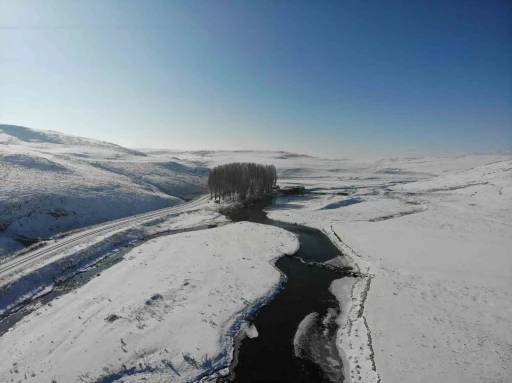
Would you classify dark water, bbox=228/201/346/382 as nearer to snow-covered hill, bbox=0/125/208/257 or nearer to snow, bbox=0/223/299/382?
snow, bbox=0/223/299/382

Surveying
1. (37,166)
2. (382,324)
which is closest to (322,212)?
(382,324)

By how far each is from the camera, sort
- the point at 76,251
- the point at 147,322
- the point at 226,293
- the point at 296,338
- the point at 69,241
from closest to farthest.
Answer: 1. the point at 296,338
2. the point at 147,322
3. the point at 226,293
4. the point at 76,251
5. the point at 69,241

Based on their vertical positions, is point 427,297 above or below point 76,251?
above

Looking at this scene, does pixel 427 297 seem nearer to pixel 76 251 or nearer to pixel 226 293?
pixel 226 293

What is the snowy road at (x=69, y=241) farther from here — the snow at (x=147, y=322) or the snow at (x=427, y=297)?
the snow at (x=427, y=297)

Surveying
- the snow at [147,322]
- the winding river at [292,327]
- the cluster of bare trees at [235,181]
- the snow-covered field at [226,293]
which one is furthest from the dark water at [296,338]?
the cluster of bare trees at [235,181]

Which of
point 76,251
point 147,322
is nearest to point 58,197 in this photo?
point 76,251
